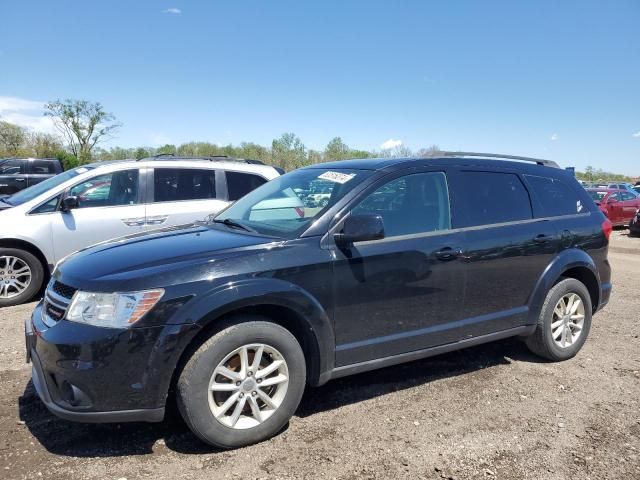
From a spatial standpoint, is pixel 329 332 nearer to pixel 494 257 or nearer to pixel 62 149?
pixel 494 257

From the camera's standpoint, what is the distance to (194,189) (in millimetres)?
7555

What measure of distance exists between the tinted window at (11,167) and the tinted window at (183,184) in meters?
15.1

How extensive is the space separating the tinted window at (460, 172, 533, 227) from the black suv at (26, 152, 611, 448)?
0.01m

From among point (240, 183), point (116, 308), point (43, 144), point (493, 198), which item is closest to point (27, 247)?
point (240, 183)

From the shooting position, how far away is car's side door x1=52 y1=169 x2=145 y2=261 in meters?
6.56

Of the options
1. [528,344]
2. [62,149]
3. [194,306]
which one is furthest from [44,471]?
[62,149]

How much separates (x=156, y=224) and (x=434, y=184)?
440cm

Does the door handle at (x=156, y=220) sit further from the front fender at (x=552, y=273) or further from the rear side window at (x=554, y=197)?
the front fender at (x=552, y=273)

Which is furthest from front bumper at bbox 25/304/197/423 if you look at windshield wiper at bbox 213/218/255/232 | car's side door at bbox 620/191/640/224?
car's side door at bbox 620/191/640/224

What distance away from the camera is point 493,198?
431cm

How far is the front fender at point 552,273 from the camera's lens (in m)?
4.42

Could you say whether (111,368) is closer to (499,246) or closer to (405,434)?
(405,434)

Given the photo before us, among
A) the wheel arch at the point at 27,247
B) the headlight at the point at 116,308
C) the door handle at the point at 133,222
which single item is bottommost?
the wheel arch at the point at 27,247

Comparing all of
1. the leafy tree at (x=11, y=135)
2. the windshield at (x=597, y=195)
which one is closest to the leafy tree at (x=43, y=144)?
the leafy tree at (x=11, y=135)
